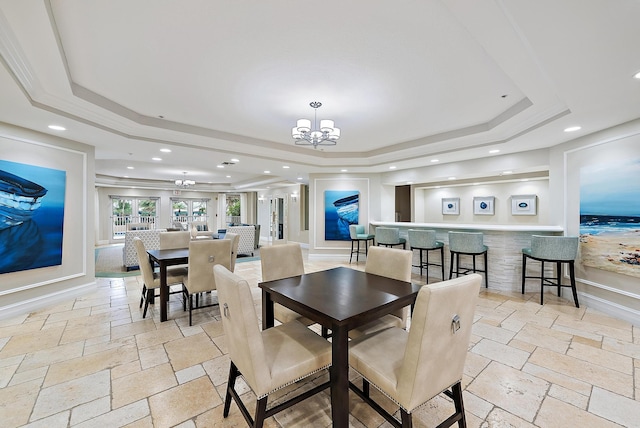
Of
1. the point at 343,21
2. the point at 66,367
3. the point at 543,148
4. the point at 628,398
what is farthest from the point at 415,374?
the point at 543,148

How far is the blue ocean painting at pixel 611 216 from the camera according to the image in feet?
10.6

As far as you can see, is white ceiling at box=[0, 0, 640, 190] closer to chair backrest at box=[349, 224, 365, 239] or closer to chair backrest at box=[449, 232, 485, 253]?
chair backrest at box=[449, 232, 485, 253]

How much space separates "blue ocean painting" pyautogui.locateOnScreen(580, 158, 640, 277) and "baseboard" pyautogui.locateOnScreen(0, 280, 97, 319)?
7.43m

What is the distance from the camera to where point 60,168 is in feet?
12.9

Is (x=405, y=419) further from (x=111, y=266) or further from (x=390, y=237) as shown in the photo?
(x=111, y=266)

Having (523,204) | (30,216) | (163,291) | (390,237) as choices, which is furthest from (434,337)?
(523,204)

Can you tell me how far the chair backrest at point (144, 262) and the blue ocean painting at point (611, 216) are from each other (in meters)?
5.79

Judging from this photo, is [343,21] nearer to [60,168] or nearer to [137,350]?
[137,350]

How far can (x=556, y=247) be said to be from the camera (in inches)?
143

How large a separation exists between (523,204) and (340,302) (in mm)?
6694

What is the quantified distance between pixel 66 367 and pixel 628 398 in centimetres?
435

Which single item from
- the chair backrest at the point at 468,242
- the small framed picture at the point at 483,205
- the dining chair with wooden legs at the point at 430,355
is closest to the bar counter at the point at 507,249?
the chair backrest at the point at 468,242

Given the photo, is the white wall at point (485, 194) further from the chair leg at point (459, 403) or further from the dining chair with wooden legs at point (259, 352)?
the dining chair with wooden legs at point (259, 352)

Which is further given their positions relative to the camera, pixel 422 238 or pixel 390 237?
pixel 390 237
